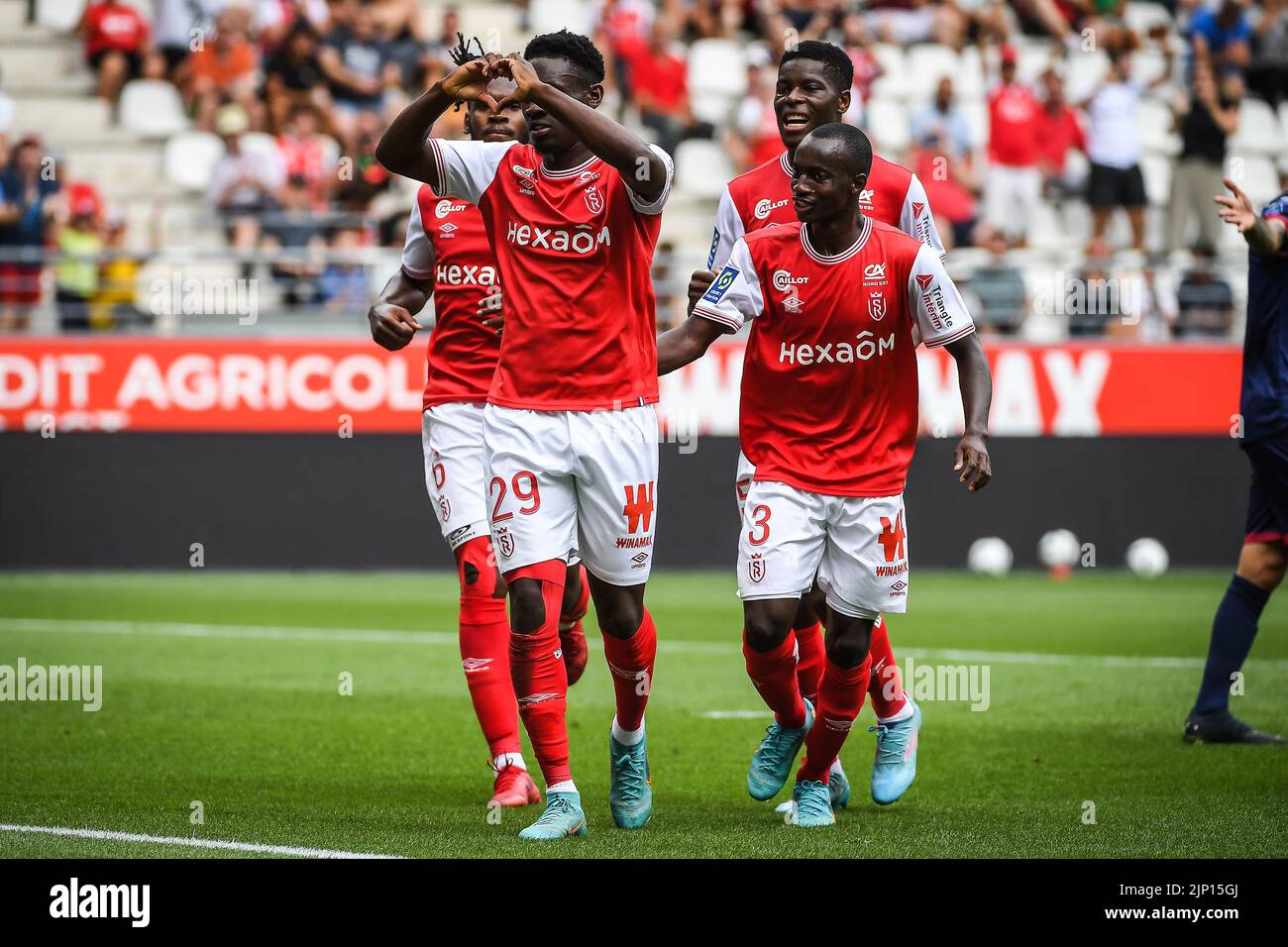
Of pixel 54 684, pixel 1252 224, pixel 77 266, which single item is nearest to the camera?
pixel 1252 224

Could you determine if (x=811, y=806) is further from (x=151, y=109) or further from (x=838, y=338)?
(x=151, y=109)

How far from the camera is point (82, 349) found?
17219 millimetres

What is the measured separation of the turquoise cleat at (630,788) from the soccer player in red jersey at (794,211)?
3.00 feet

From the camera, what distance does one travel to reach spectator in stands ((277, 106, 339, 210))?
19688 mm

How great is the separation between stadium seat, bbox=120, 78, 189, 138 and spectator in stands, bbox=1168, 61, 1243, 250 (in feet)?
35.7

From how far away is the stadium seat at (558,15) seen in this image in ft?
74.4

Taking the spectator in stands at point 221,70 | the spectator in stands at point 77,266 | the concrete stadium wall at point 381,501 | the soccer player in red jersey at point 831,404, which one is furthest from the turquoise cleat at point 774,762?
the spectator in stands at point 221,70

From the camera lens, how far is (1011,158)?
20.9 m

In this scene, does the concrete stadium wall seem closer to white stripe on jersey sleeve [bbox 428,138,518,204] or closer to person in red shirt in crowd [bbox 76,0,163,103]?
person in red shirt in crowd [bbox 76,0,163,103]

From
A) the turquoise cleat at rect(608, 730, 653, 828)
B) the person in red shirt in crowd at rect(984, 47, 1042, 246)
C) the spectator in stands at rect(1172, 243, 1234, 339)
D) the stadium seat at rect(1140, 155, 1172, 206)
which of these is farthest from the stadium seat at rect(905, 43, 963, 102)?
the turquoise cleat at rect(608, 730, 653, 828)

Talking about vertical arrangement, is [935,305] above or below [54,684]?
above

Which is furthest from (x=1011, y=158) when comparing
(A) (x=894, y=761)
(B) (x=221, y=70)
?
(A) (x=894, y=761)

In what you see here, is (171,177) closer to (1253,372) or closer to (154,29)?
(154,29)

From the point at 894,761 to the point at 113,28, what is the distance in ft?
55.7
